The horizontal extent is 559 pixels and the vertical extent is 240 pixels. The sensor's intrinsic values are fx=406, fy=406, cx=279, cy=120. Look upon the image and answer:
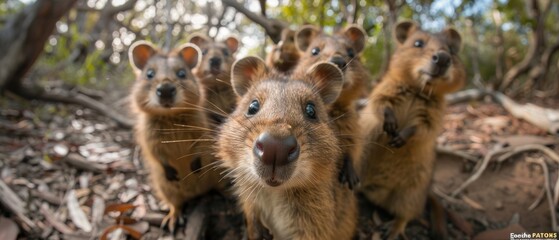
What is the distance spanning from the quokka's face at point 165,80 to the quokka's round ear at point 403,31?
2.88 metres

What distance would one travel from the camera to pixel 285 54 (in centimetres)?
555

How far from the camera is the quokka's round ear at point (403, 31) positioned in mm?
5876

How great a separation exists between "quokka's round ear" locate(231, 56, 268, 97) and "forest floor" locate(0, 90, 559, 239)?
1672 millimetres

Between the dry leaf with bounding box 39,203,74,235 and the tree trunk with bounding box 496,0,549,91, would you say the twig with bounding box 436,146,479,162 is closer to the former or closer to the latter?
the tree trunk with bounding box 496,0,549,91

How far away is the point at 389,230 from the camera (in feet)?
17.2

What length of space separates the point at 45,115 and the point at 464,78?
7.37 meters

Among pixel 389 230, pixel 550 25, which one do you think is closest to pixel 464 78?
pixel 389 230

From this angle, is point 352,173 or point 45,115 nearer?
point 352,173

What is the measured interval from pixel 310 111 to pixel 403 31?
3.08 meters

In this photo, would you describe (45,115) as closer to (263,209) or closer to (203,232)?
(203,232)

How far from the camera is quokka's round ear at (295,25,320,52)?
506 cm

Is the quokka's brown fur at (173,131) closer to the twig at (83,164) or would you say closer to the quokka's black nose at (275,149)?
the twig at (83,164)

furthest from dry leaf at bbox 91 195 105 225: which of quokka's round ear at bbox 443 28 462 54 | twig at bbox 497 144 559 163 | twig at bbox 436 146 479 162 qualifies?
twig at bbox 497 144 559 163

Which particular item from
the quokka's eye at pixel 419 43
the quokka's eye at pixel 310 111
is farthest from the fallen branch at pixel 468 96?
the quokka's eye at pixel 310 111
